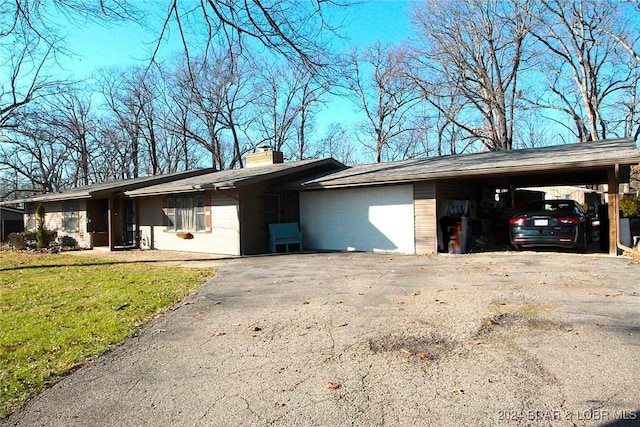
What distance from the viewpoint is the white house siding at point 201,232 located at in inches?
570

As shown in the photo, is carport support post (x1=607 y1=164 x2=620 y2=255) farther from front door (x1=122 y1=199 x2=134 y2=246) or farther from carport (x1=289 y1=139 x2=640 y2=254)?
front door (x1=122 y1=199 x2=134 y2=246)

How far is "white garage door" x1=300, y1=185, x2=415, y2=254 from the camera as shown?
43.5 feet

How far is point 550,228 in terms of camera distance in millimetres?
10938

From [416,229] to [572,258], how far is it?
414 centimetres

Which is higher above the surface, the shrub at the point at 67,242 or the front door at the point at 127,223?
the front door at the point at 127,223

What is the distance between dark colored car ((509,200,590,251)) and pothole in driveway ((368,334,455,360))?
7829mm

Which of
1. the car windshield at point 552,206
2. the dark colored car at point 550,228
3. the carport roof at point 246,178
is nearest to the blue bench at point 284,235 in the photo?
the carport roof at point 246,178

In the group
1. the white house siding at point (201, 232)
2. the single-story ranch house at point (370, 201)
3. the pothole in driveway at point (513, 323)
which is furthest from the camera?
the white house siding at point (201, 232)

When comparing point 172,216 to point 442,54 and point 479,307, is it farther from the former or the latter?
point 442,54

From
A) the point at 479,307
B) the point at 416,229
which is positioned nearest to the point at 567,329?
the point at 479,307

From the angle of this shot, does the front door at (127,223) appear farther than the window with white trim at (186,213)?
Yes

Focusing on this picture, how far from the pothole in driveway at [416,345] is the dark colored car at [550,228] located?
25.7 ft

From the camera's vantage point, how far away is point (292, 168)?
15742 millimetres

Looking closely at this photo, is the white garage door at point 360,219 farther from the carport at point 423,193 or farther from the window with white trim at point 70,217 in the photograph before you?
the window with white trim at point 70,217
